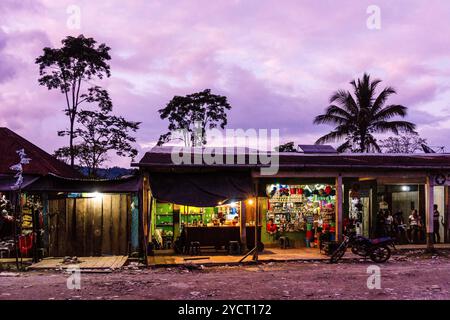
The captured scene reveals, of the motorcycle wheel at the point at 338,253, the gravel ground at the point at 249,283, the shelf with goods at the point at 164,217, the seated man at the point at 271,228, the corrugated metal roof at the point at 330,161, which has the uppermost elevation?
the corrugated metal roof at the point at 330,161

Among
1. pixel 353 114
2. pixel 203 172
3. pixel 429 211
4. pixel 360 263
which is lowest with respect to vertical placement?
pixel 360 263

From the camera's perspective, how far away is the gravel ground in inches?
434

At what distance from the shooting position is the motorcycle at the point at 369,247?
16.5 m

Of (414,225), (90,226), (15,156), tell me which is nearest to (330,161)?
(414,225)

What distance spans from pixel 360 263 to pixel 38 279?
9.77 metres

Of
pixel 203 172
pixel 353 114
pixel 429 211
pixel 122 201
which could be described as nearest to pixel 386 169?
pixel 429 211

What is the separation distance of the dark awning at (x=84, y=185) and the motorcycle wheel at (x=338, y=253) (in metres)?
6.88

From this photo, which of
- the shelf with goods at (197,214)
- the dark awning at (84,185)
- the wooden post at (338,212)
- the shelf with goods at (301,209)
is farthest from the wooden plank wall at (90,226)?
the wooden post at (338,212)

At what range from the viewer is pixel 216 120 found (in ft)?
140

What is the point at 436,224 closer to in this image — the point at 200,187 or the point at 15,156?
the point at 200,187

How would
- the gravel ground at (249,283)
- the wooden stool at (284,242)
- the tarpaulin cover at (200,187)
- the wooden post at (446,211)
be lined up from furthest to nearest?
the wooden post at (446,211), the wooden stool at (284,242), the tarpaulin cover at (200,187), the gravel ground at (249,283)

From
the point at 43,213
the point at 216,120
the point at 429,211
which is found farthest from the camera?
the point at 216,120

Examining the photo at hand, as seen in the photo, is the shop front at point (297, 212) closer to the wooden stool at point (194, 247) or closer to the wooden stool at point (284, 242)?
the wooden stool at point (284, 242)
